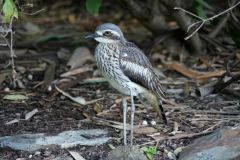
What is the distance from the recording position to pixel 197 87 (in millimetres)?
7059

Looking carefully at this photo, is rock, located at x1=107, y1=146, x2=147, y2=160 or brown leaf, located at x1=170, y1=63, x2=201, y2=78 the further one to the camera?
brown leaf, located at x1=170, y1=63, x2=201, y2=78

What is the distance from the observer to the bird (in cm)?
561

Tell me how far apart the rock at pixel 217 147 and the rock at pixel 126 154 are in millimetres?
354

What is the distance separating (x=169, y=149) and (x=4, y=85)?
2.46 metres

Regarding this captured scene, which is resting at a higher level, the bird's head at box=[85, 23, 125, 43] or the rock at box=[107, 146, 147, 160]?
the bird's head at box=[85, 23, 125, 43]

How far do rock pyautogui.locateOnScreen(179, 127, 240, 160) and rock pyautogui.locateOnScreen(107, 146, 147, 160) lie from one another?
35 centimetres

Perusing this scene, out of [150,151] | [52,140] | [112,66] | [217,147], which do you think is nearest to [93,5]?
[112,66]

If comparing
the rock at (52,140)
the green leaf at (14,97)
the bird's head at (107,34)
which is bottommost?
the rock at (52,140)

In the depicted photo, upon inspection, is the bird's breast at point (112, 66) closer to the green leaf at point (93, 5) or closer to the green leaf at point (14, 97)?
the green leaf at point (93, 5)

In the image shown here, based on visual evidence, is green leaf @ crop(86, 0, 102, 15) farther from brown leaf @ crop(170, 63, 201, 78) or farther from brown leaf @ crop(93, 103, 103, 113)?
brown leaf @ crop(170, 63, 201, 78)

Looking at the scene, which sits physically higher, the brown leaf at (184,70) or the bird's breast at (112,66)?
the bird's breast at (112,66)

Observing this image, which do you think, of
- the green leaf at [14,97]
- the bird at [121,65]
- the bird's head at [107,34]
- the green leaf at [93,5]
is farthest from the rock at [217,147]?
the green leaf at [14,97]

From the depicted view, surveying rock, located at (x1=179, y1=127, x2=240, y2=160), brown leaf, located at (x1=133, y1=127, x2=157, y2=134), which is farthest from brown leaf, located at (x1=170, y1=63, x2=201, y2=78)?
rock, located at (x1=179, y1=127, x2=240, y2=160)

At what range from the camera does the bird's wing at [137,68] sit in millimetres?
5637
